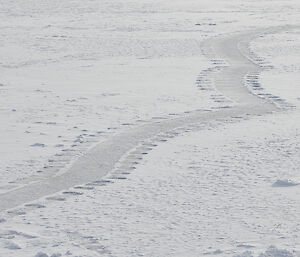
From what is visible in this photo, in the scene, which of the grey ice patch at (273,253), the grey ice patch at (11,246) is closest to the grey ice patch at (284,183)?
the grey ice patch at (273,253)

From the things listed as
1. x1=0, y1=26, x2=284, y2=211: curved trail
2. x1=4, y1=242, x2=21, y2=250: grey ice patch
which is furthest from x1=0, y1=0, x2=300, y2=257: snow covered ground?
x1=0, y1=26, x2=284, y2=211: curved trail

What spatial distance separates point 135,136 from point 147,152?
74cm

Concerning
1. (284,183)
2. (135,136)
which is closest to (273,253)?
(284,183)

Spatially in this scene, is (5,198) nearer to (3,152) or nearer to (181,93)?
(3,152)

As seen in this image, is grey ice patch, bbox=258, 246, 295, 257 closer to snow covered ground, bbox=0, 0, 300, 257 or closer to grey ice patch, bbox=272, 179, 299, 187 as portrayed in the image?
snow covered ground, bbox=0, 0, 300, 257

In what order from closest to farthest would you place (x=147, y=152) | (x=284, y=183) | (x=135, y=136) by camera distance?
(x=284, y=183) < (x=147, y=152) < (x=135, y=136)

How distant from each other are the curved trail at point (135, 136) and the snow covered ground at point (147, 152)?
5.3 inches

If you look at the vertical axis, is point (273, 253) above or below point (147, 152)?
above

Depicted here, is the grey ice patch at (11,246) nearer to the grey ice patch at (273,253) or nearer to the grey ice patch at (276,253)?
the grey ice patch at (273,253)

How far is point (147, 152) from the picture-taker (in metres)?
8.49

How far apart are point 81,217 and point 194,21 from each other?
19346mm

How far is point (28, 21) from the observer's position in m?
24.9

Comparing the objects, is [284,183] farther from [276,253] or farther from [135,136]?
[135,136]

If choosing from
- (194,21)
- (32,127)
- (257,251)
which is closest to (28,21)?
(194,21)
